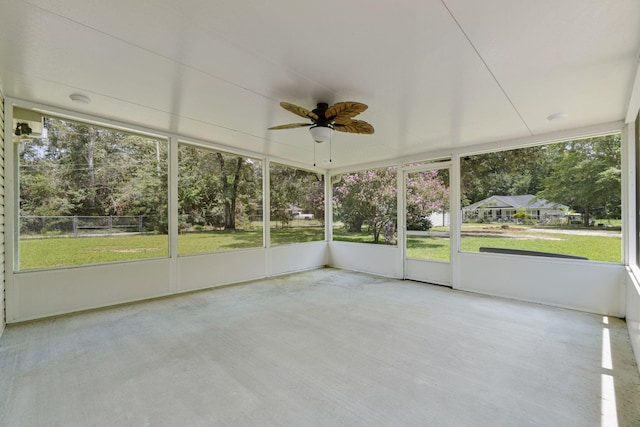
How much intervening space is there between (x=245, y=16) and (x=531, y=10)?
1.70 metres

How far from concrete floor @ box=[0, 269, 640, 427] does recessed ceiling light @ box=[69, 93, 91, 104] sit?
8.00 feet

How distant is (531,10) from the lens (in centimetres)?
167

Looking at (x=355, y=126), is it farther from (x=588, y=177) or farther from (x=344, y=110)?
(x=588, y=177)

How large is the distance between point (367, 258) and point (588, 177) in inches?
148

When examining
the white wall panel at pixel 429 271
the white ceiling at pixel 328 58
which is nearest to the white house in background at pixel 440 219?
the white wall panel at pixel 429 271

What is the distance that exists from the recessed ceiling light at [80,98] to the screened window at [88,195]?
704 millimetres

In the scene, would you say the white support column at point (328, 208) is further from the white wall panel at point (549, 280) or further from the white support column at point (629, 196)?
the white support column at point (629, 196)

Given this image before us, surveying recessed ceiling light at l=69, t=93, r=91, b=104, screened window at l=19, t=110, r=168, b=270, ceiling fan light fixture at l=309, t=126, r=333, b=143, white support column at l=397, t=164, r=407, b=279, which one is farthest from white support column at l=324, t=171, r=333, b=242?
recessed ceiling light at l=69, t=93, r=91, b=104

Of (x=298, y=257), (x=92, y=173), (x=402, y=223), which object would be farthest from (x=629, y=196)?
(x=92, y=173)

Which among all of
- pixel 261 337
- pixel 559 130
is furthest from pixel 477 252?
pixel 261 337

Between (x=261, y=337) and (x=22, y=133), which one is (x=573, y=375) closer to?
(x=261, y=337)

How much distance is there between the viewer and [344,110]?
2627 millimetres

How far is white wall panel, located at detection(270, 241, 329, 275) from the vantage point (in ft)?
19.0

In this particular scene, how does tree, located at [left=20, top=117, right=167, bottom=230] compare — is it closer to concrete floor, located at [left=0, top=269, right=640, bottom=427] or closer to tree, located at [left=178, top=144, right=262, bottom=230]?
tree, located at [left=178, top=144, right=262, bottom=230]
